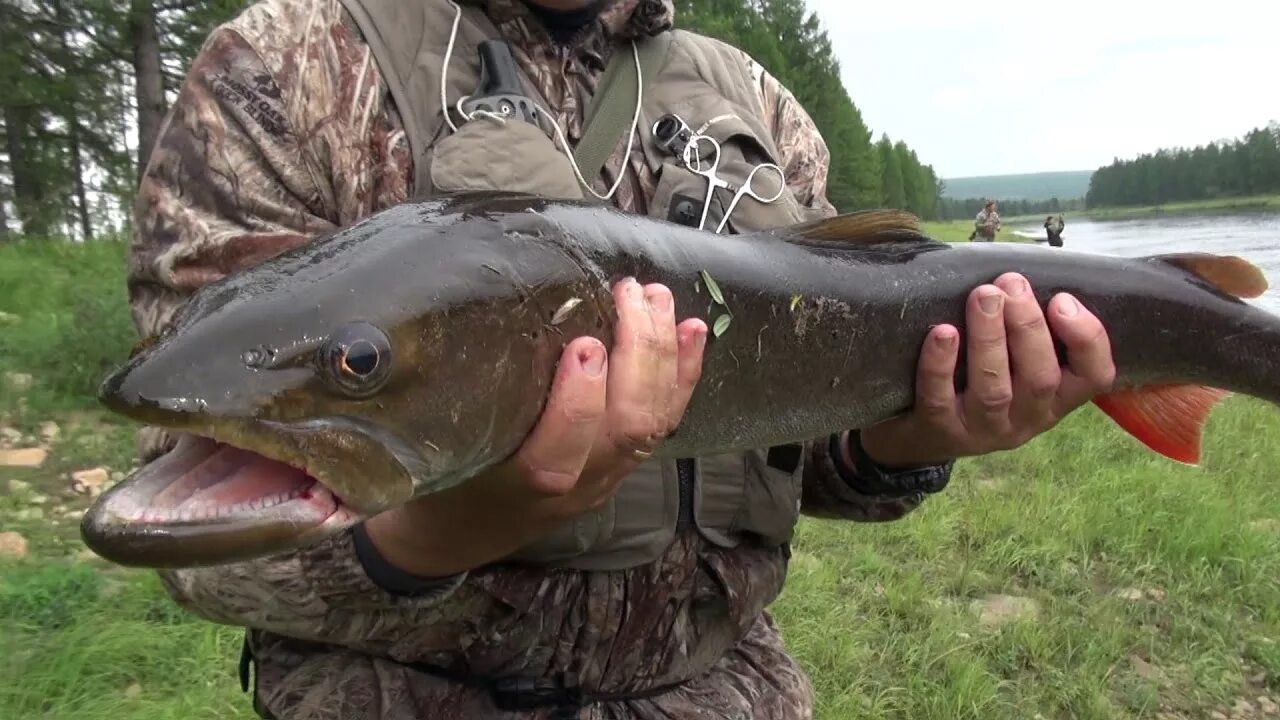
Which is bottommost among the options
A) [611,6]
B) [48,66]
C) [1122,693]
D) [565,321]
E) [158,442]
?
[1122,693]

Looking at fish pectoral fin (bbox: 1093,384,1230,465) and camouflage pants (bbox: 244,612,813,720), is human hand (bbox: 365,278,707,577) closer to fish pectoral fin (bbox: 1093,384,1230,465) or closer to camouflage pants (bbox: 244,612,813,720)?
camouflage pants (bbox: 244,612,813,720)

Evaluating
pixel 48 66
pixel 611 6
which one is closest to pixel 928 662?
pixel 611 6

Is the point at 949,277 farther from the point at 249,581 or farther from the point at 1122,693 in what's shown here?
the point at 1122,693

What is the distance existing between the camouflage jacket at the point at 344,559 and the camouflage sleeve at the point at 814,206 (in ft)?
1.40

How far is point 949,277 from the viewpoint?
2.29 metres

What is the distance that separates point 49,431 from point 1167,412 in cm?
662

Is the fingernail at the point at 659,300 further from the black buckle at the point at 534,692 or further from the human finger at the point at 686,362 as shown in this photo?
the black buckle at the point at 534,692

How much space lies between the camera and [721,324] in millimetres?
1944

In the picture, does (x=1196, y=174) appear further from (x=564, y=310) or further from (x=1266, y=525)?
(x=564, y=310)

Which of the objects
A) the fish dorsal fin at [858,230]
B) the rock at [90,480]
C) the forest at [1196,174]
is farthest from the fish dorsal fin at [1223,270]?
the forest at [1196,174]

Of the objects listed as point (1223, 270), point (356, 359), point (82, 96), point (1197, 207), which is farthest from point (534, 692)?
point (1197, 207)

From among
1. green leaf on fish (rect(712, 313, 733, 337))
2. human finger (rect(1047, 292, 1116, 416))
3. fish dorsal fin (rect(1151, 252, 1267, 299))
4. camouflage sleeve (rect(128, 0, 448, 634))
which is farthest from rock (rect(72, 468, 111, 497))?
fish dorsal fin (rect(1151, 252, 1267, 299))

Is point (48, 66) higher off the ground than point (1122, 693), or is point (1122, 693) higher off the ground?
point (48, 66)

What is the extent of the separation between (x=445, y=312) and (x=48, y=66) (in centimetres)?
1880
